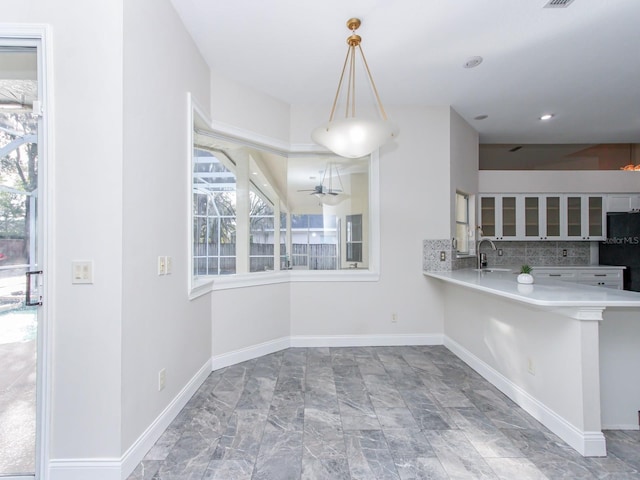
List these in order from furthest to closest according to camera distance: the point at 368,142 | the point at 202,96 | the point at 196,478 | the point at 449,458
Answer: the point at 202,96, the point at 368,142, the point at 449,458, the point at 196,478

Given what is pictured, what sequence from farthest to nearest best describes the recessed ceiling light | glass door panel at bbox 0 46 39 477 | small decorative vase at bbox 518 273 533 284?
1. the recessed ceiling light
2. small decorative vase at bbox 518 273 533 284
3. glass door panel at bbox 0 46 39 477

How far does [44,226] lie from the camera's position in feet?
5.19

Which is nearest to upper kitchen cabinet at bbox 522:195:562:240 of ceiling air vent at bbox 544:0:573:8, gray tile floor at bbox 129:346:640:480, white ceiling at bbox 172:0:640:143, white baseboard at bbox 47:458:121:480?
white ceiling at bbox 172:0:640:143

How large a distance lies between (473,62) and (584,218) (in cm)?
354

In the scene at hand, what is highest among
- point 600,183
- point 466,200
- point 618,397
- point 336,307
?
point 600,183

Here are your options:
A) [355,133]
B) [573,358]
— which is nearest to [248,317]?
[355,133]

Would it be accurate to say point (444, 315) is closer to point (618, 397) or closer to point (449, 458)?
point (618, 397)

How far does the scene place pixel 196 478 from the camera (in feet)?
5.25

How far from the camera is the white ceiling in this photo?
219 cm

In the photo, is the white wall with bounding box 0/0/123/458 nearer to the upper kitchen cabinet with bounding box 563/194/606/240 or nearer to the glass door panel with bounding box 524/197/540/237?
the glass door panel with bounding box 524/197/540/237

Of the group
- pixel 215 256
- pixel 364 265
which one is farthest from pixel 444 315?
pixel 215 256

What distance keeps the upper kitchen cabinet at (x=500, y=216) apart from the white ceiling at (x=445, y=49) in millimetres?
1287

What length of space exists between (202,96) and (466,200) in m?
3.53

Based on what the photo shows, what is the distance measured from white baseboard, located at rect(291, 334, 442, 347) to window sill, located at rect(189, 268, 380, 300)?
670 mm
